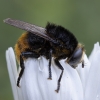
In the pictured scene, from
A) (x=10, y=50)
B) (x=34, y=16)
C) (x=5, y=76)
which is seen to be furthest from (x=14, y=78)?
(x=34, y=16)

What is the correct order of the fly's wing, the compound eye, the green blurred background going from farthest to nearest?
the green blurred background
the compound eye
the fly's wing

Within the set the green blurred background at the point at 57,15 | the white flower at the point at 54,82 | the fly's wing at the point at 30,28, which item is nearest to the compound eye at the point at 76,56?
the white flower at the point at 54,82

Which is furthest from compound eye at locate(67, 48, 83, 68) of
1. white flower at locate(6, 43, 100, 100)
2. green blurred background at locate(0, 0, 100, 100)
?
green blurred background at locate(0, 0, 100, 100)

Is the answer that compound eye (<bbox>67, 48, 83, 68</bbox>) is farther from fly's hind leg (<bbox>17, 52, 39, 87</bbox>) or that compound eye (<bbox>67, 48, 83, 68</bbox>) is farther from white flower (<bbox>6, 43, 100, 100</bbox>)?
fly's hind leg (<bbox>17, 52, 39, 87</bbox>)

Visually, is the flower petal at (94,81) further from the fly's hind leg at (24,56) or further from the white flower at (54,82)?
the fly's hind leg at (24,56)

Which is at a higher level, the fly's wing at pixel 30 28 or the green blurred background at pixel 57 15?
the green blurred background at pixel 57 15

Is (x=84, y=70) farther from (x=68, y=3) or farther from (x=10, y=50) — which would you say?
(x=68, y=3)

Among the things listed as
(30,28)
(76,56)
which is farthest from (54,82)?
(30,28)

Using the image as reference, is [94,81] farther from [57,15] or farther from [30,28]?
[57,15]
